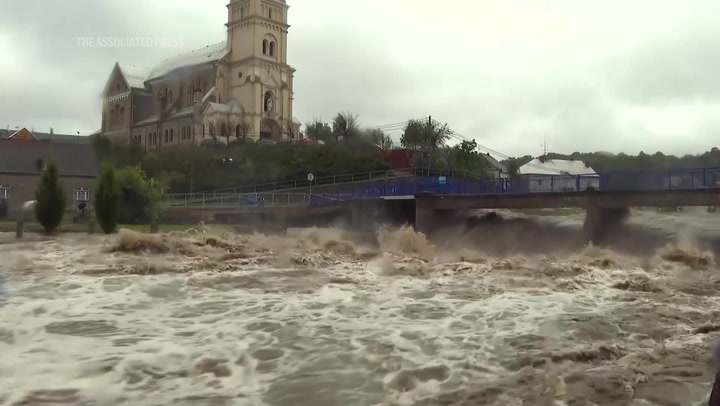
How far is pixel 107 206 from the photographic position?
1259 inches

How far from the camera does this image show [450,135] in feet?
240

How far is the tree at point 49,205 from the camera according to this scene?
1236 inches

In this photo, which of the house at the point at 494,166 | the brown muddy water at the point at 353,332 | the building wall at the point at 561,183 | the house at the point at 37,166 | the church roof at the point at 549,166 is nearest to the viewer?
the brown muddy water at the point at 353,332

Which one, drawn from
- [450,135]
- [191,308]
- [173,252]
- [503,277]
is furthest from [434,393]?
[450,135]

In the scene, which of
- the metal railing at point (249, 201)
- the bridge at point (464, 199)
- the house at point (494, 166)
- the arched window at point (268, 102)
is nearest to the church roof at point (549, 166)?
the house at point (494, 166)

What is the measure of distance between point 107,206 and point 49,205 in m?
2.91

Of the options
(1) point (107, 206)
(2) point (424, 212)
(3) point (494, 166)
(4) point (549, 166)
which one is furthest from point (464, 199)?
(3) point (494, 166)

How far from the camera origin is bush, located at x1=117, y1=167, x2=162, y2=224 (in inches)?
1454

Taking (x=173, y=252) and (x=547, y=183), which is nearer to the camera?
(x=173, y=252)

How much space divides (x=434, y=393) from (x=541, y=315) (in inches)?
193

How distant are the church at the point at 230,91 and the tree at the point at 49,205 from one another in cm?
3859

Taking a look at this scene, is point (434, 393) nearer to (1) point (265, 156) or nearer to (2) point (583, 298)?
(2) point (583, 298)

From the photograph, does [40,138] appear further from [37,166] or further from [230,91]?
[230,91]

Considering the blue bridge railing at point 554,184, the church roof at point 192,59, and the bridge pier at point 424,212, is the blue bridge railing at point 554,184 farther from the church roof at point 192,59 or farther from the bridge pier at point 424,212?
the church roof at point 192,59
